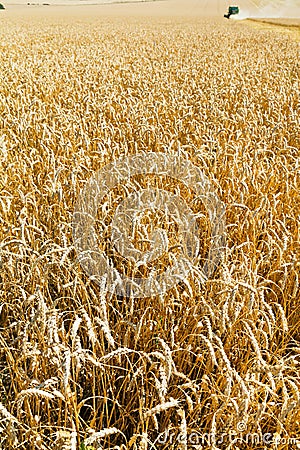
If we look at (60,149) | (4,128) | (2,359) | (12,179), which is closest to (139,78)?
(4,128)

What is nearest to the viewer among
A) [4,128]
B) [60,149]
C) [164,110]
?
[60,149]

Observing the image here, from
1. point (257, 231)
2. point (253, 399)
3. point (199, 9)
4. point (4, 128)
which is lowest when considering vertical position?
point (253, 399)

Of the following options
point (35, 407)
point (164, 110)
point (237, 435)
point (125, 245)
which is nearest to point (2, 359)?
Result: point (35, 407)

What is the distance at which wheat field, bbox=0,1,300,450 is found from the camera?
1.48 metres

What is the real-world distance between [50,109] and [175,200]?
2970 millimetres

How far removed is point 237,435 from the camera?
1529 mm

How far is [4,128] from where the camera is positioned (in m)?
4.69

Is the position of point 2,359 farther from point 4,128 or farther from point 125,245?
point 4,128

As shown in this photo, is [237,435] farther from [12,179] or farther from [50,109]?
[50,109]

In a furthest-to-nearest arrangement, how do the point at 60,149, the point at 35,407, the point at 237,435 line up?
the point at 60,149 < the point at 35,407 < the point at 237,435

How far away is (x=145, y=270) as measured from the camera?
2.20 meters

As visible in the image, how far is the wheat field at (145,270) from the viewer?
4.84ft

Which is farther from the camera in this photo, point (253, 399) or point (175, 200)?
point (175, 200)

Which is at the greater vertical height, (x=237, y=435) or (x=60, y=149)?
(x=60, y=149)
